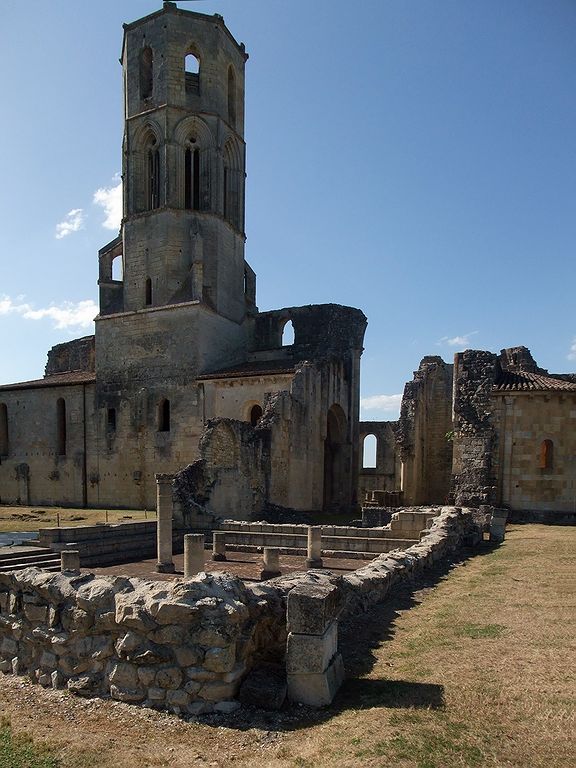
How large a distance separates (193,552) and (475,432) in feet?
45.3

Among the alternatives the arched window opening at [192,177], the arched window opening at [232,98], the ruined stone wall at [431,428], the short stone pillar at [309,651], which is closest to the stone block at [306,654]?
the short stone pillar at [309,651]

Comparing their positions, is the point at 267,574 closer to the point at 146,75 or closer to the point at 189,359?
the point at 189,359

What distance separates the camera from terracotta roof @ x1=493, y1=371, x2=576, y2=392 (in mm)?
21828

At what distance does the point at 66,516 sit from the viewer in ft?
87.0

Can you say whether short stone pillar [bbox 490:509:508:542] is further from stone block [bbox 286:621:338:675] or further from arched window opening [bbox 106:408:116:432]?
arched window opening [bbox 106:408:116:432]

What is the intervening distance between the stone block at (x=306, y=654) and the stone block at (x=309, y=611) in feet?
0.20

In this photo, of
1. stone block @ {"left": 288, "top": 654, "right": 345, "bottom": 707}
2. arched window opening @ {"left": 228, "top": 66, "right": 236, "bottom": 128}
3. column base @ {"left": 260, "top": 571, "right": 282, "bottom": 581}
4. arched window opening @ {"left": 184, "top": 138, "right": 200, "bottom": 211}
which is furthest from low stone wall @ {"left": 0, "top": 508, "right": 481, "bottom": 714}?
arched window opening @ {"left": 228, "top": 66, "right": 236, "bottom": 128}

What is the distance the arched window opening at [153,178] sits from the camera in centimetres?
3284

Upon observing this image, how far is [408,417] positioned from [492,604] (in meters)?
20.7

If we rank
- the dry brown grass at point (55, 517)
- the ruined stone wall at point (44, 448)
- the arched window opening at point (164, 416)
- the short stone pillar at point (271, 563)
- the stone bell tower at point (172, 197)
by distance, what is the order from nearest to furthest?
the short stone pillar at point (271, 563) → the dry brown grass at point (55, 517) → the arched window opening at point (164, 416) → the stone bell tower at point (172, 197) → the ruined stone wall at point (44, 448)

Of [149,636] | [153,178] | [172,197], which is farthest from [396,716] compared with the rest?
[153,178]

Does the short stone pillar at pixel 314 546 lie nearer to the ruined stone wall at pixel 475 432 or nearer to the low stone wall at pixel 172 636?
the low stone wall at pixel 172 636

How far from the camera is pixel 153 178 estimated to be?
3316 centimetres

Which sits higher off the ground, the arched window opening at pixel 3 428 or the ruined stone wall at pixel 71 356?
the ruined stone wall at pixel 71 356
